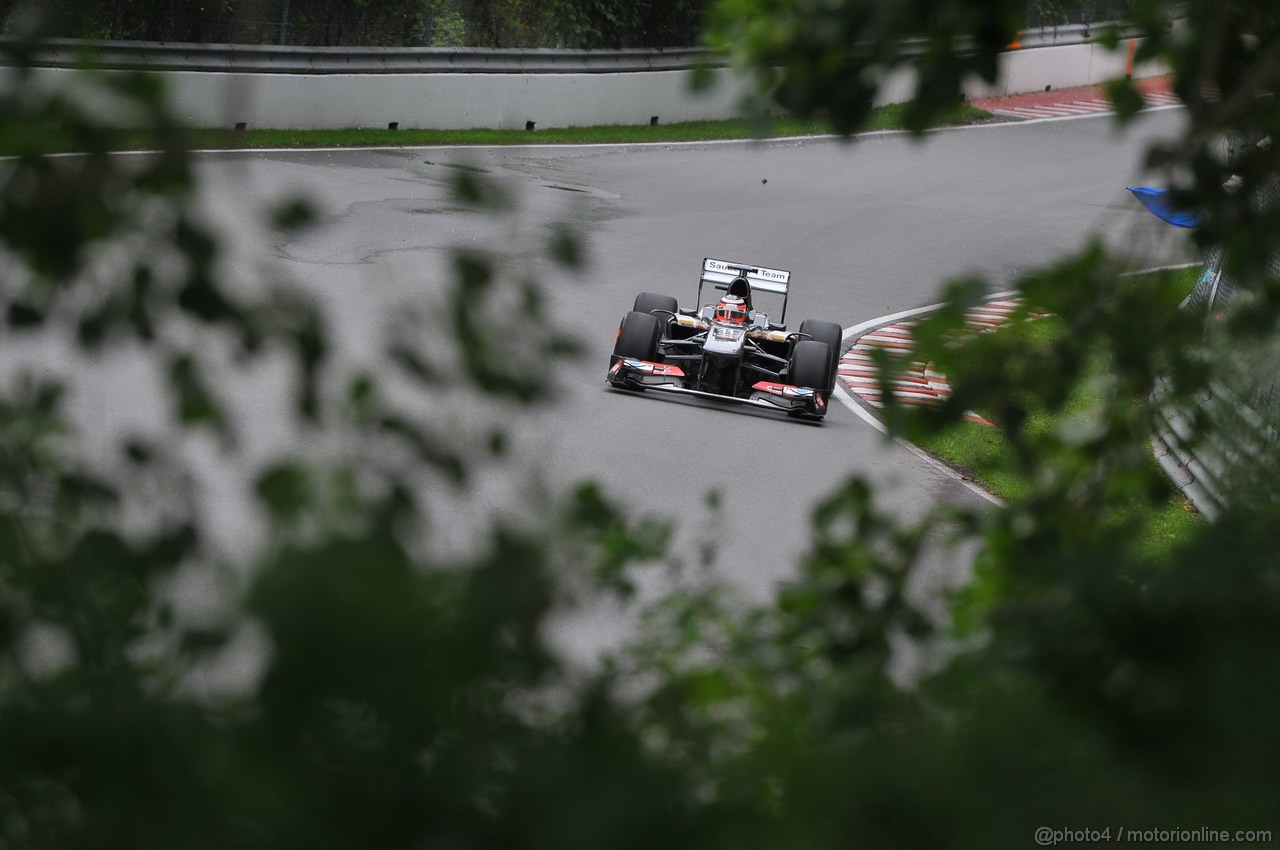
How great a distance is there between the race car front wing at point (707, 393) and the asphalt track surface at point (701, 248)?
0.14 m

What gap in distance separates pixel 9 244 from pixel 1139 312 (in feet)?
5.56

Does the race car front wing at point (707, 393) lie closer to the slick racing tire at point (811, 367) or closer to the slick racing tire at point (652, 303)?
the slick racing tire at point (811, 367)

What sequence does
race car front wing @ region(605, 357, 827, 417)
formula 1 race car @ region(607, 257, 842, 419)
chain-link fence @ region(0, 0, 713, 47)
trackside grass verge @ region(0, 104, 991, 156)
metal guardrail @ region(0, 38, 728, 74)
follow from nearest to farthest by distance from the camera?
race car front wing @ region(605, 357, 827, 417) → formula 1 race car @ region(607, 257, 842, 419) → trackside grass verge @ region(0, 104, 991, 156) → metal guardrail @ region(0, 38, 728, 74) → chain-link fence @ region(0, 0, 713, 47)

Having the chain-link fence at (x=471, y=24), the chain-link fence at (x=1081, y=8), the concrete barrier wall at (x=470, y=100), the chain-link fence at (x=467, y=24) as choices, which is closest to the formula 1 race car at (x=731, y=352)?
the chain-link fence at (x=467, y=24)

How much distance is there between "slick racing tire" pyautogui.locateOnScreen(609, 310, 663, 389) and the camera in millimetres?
11943

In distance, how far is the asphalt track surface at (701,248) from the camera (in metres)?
1.68

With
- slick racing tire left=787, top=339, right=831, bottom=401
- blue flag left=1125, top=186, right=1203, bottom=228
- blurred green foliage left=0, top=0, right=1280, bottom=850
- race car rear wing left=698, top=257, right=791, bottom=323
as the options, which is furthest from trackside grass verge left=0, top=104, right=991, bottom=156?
blurred green foliage left=0, top=0, right=1280, bottom=850

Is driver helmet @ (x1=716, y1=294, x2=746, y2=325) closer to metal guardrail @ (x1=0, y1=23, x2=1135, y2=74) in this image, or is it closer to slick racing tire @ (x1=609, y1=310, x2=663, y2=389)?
slick racing tire @ (x1=609, y1=310, x2=663, y2=389)

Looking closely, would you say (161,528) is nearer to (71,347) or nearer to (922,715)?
(71,347)

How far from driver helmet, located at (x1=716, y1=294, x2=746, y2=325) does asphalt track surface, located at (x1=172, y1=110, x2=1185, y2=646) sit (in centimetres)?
81

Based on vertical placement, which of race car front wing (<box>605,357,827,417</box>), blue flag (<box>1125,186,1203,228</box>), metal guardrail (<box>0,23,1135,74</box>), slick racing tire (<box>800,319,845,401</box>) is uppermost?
metal guardrail (<box>0,23,1135,74</box>)

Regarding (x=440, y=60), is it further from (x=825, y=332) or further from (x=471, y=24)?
(x=825, y=332)

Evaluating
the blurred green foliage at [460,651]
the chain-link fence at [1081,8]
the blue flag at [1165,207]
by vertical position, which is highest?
the chain-link fence at [1081,8]

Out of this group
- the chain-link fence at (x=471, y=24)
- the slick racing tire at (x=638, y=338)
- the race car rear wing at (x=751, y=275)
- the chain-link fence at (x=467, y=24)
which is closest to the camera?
the slick racing tire at (x=638, y=338)
